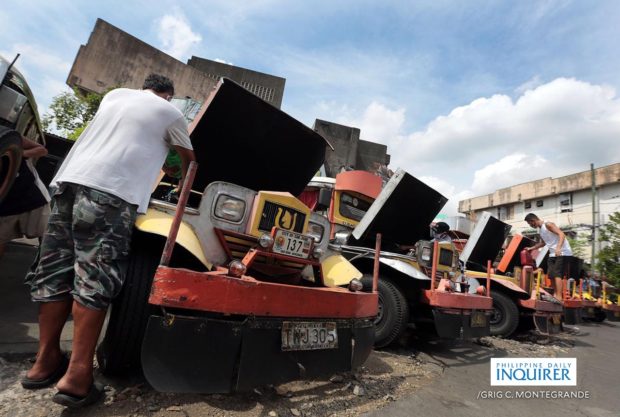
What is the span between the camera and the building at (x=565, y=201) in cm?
2470

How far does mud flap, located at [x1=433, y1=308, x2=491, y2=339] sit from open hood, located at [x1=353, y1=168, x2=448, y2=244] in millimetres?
1309

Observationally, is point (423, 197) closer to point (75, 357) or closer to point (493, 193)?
point (75, 357)

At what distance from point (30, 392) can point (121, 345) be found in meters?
0.51

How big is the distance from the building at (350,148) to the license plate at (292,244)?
22.7 m

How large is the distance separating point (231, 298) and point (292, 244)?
0.75 metres

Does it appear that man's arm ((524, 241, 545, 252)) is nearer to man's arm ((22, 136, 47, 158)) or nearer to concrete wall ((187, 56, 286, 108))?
man's arm ((22, 136, 47, 158))

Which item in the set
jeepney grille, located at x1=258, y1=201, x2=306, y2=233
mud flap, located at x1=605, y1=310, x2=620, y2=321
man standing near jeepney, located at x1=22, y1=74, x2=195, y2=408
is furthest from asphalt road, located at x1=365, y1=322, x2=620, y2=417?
mud flap, located at x1=605, y1=310, x2=620, y2=321

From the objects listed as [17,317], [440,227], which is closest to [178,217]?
[17,317]

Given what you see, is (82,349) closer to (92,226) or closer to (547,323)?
(92,226)

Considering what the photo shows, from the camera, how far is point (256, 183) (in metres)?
3.76

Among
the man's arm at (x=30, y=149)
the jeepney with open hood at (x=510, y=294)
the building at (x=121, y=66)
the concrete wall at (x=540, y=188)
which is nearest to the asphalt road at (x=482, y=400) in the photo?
the jeepney with open hood at (x=510, y=294)

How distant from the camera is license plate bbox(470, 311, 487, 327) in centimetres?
400

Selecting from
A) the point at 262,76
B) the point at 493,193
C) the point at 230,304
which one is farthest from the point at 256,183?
the point at 493,193

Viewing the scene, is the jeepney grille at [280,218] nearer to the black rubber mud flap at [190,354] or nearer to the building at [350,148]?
the black rubber mud flap at [190,354]
